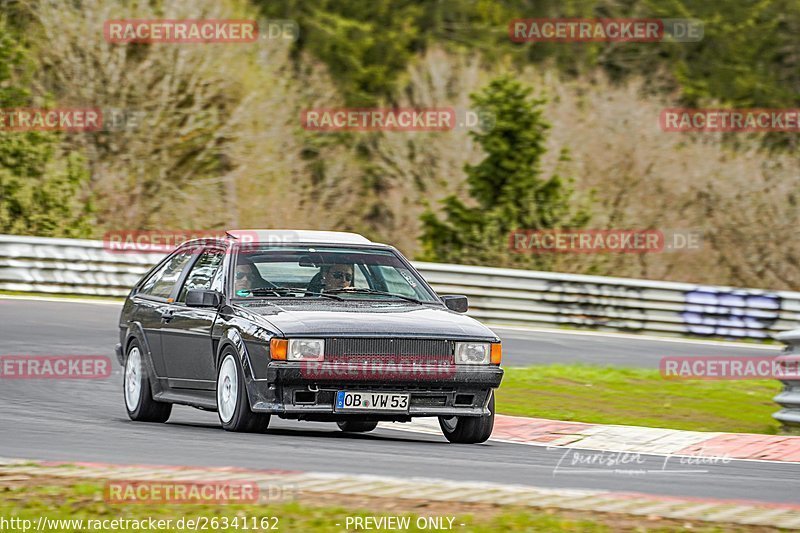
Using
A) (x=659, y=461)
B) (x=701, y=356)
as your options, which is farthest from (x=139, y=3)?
(x=659, y=461)

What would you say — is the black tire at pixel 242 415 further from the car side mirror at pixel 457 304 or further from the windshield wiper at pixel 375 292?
the car side mirror at pixel 457 304

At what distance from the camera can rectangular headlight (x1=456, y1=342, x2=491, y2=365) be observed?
1011 centimetres

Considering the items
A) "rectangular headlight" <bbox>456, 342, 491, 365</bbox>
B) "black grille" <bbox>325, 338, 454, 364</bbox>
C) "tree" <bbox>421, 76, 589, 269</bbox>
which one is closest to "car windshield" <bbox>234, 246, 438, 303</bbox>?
"black grille" <bbox>325, 338, 454, 364</bbox>

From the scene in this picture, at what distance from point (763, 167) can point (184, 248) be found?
80.5ft

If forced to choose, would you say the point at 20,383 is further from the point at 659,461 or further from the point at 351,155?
the point at 351,155

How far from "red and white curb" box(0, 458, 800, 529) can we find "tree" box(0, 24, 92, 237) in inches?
736

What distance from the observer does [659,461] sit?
10.0 metres

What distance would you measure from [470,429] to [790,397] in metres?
3.37

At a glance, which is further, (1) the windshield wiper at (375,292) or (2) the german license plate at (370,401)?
(1) the windshield wiper at (375,292)

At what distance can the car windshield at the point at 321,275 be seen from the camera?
10.8 metres

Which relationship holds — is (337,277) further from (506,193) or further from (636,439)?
(506,193)

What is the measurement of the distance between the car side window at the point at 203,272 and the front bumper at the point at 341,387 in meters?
1.58

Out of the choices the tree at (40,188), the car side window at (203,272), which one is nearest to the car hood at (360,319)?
the car side window at (203,272)

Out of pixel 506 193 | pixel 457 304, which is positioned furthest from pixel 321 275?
pixel 506 193
